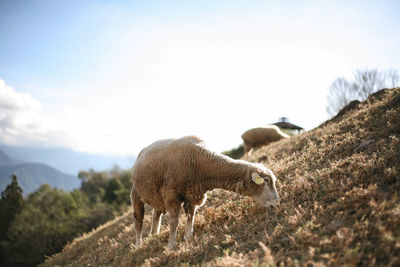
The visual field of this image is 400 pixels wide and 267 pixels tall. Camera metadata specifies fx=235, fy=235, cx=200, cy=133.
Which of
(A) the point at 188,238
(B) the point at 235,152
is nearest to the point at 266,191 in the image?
(A) the point at 188,238

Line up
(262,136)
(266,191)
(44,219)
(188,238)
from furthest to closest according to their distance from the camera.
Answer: (44,219)
(262,136)
(188,238)
(266,191)

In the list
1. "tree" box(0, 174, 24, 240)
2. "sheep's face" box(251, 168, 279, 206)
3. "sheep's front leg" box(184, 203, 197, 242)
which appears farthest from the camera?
"tree" box(0, 174, 24, 240)

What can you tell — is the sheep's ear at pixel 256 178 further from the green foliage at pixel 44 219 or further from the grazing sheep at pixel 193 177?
the green foliage at pixel 44 219

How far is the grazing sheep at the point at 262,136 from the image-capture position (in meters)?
22.7

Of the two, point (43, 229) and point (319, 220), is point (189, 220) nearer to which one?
point (319, 220)

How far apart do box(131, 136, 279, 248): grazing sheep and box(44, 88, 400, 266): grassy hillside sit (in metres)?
0.61

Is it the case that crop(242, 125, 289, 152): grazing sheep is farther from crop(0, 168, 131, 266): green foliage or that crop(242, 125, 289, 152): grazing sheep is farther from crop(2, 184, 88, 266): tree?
crop(2, 184, 88, 266): tree

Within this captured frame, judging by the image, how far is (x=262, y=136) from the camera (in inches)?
906

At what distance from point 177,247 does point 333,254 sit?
4.04 metres

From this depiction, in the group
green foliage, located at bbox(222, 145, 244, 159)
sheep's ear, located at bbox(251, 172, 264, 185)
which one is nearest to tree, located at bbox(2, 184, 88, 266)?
green foliage, located at bbox(222, 145, 244, 159)

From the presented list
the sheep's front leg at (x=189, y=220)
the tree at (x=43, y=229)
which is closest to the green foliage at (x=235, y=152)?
the tree at (x=43, y=229)

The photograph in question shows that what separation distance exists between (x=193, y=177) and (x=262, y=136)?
57.7ft

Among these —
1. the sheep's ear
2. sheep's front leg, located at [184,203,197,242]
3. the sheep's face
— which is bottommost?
sheep's front leg, located at [184,203,197,242]

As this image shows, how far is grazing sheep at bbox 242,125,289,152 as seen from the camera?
2273 centimetres
